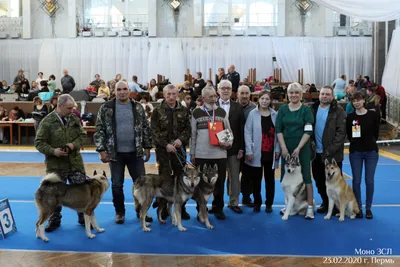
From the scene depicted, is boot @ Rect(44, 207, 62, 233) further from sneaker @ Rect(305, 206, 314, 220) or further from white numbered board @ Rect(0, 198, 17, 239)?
sneaker @ Rect(305, 206, 314, 220)

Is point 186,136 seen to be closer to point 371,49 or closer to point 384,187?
point 384,187

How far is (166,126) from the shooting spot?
5.62 meters

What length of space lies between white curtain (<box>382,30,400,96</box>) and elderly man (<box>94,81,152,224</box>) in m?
12.3

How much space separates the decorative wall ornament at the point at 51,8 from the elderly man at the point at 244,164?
19.0m

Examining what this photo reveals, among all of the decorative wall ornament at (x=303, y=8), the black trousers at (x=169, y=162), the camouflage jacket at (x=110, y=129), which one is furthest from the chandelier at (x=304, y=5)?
the camouflage jacket at (x=110, y=129)

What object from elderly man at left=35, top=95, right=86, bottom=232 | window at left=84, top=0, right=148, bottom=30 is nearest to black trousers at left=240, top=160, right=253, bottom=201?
elderly man at left=35, top=95, right=86, bottom=232

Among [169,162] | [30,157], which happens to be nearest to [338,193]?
[169,162]

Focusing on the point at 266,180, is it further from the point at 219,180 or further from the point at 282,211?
the point at 219,180

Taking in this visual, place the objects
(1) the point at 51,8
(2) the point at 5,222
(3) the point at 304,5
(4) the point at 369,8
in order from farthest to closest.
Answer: (1) the point at 51,8
(3) the point at 304,5
(4) the point at 369,8
(2) the point at 5,222

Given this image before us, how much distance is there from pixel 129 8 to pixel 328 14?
8929 mm

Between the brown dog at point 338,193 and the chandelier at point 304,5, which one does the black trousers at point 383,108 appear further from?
the brown dog at point 338,193

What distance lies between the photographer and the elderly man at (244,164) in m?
6.23

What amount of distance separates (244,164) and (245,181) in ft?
0.78

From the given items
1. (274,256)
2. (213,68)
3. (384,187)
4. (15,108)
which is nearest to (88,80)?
(213,68)
